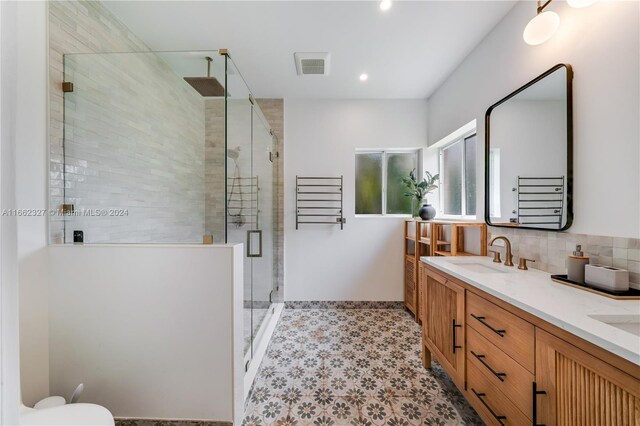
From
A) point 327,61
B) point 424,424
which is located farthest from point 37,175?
point 424,424

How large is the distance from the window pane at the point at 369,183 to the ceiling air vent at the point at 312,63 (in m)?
1.17

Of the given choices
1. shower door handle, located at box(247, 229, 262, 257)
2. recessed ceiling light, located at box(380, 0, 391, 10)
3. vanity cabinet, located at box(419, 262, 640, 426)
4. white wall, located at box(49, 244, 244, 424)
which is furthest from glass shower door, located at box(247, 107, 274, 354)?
vanity cabinet, located at box(419, 262, 640, 426)

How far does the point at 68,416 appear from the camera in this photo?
3.31 ft

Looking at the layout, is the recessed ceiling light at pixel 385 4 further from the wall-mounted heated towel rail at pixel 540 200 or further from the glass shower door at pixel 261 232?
the wall-mounted heated towel rail at pixel 540 200

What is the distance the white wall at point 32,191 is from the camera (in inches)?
48.8

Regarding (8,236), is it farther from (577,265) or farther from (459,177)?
(459,177)

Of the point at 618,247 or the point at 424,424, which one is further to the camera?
the point at 424,424

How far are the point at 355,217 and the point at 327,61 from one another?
1725 millimetres

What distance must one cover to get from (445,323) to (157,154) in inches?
93.7

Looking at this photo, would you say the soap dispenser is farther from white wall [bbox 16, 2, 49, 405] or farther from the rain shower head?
white wall [bbox 16, 2, 49, 405]

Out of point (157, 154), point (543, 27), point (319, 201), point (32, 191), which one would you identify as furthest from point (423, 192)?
point (32, 191)

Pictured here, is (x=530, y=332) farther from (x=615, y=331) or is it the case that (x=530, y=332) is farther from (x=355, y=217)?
(x=355, y=217)

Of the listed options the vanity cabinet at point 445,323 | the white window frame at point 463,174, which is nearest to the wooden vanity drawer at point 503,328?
the vanity cabinet at point 445,323

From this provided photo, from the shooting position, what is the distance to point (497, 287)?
1186mm
